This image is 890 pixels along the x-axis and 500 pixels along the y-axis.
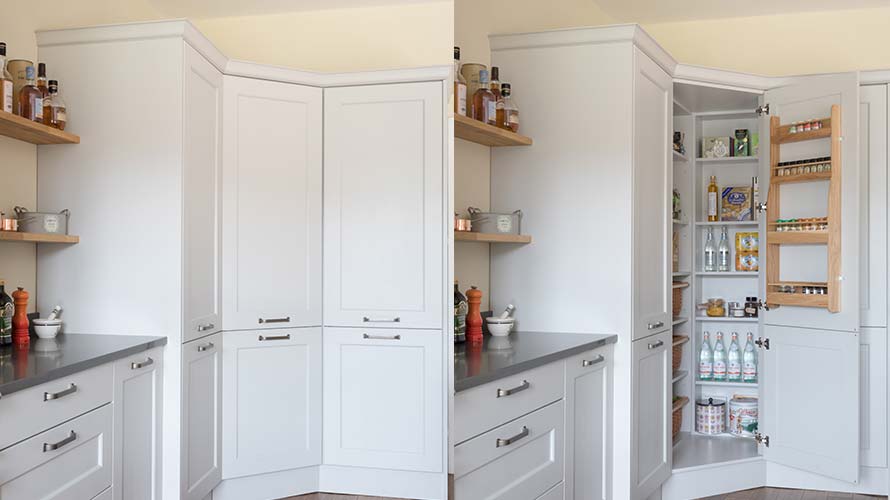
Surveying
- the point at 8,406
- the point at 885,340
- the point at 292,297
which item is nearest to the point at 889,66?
the point at 885,340

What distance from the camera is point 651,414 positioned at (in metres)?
2.33

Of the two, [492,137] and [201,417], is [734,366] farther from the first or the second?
[201,417]

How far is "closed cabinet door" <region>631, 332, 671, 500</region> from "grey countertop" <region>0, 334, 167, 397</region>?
4.15ft

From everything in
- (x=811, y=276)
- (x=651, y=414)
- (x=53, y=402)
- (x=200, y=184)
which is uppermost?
(x=200, y=184)

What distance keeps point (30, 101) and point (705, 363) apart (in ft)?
8.01

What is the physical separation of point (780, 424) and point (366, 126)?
2.38 meters

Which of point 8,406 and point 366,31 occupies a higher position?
point 366,31

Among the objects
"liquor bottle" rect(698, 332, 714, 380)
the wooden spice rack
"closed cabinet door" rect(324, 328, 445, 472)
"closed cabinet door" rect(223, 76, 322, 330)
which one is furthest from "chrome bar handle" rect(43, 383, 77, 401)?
"liquor bottle" rect(698, 332, 714, 380)

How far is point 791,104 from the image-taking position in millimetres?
2619

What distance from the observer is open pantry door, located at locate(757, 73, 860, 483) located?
2.46 m

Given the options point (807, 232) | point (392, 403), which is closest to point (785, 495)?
point (807, 232)

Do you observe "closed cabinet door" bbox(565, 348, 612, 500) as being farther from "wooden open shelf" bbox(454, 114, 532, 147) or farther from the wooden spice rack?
the wooden spice rack

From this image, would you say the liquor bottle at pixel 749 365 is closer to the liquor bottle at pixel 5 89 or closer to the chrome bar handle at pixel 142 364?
the chrome bar handle at pixel 142 364

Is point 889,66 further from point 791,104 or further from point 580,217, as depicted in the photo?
point 580,217
